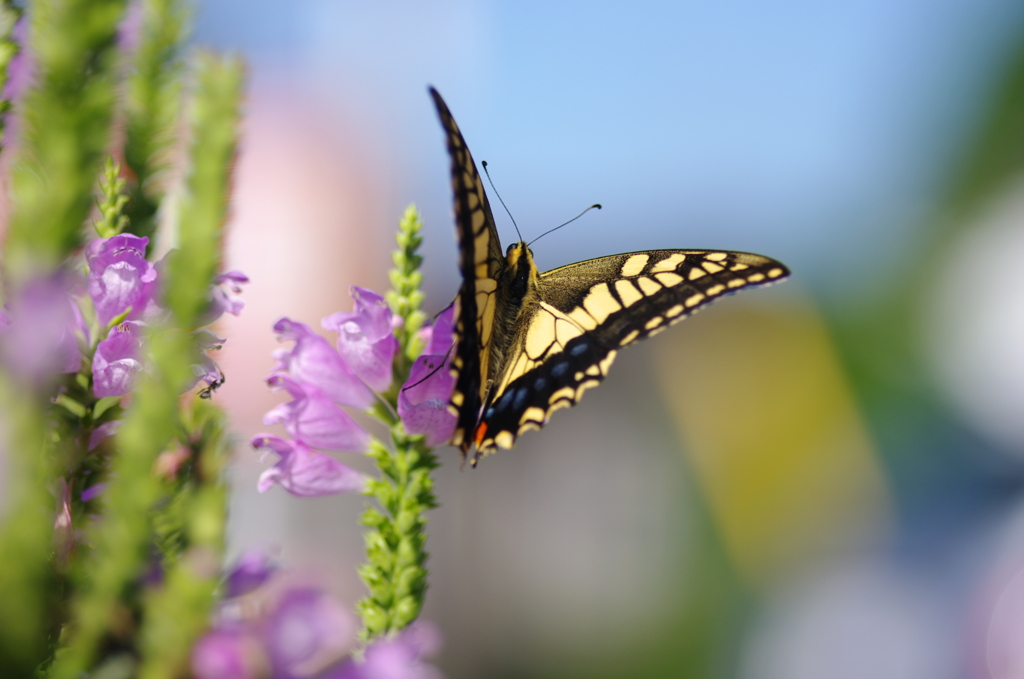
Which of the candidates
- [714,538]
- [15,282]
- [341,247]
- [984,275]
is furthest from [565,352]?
[341,247]

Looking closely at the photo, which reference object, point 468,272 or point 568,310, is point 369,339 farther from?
point 568,310

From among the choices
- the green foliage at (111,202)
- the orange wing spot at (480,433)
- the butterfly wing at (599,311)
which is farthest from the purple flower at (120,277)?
the butterfly wing at (599,311)

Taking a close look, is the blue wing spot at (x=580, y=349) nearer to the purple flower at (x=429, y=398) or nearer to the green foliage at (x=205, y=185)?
the purple flower at (x=429, y=398)

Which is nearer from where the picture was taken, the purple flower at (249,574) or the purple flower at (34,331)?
the purple flower at (34,331)

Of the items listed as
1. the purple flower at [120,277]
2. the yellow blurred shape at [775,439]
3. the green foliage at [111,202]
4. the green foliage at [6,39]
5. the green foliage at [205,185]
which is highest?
the green foliage at [6,39]

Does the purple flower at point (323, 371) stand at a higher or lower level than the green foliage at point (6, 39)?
lower

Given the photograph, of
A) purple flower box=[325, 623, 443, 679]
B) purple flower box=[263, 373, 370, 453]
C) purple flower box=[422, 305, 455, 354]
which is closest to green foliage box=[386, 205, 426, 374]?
purple flower box=[422, 305, 455, 354]

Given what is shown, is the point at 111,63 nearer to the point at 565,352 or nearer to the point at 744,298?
the point at 565,352
